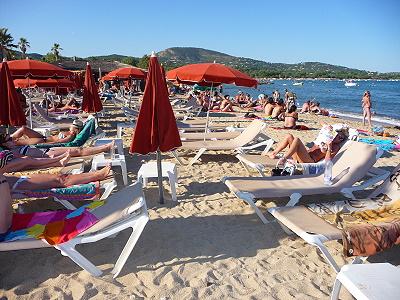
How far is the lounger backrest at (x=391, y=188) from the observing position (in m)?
3.88

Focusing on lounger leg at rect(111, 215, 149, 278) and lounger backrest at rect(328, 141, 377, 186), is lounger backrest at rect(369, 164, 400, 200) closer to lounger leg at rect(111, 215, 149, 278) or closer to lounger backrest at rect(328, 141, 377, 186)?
lounger backrest at rect(328, 141, 377, 186)

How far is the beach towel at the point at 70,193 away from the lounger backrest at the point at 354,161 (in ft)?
10.1

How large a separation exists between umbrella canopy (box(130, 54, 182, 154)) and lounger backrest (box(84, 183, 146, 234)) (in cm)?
71

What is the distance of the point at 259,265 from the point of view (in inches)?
127

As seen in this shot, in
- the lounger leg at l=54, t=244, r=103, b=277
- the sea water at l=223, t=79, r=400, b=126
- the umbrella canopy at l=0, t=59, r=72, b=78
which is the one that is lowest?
the sea water at l=223, t=79, r=400, b=126

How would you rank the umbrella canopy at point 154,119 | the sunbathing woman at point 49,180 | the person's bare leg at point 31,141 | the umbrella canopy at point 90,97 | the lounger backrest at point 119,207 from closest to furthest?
the lounger backrest at point 119,207 → the sunbathing woman at point 49,180 → the umbrella canopy at point 154,119 → the person's bare leg at point 31,141 → the umbrella canopy at point 90,97

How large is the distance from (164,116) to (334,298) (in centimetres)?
267

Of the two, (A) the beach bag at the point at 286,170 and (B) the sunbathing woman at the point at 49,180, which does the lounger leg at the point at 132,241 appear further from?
(A) the beach bag at the point at 286,170

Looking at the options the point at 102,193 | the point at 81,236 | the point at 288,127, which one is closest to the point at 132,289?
the point at 81,236

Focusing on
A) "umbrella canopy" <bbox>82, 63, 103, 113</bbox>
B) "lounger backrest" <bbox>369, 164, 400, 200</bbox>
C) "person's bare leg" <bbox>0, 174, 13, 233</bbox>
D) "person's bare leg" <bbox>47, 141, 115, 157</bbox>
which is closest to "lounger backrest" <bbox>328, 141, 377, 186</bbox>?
"lounger backrest" <bbox>369, 164, 400, 200</bbox>

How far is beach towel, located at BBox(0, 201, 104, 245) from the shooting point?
9.29 ft

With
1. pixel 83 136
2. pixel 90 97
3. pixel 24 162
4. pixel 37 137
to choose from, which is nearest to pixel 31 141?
pixel 37 137

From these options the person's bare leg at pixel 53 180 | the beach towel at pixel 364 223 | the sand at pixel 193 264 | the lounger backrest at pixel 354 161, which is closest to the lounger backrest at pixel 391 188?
the beach towel at pixel 364 223

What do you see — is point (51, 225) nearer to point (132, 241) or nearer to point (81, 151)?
point (132, 241)
